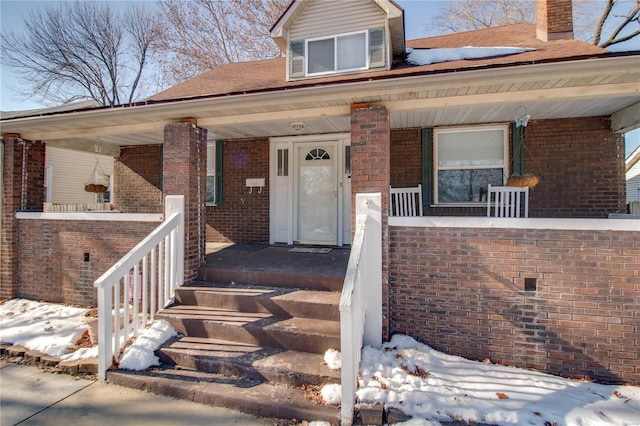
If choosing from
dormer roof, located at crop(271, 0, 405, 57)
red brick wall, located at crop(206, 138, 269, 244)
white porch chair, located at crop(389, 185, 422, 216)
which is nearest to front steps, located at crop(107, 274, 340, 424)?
white porch chair, located at crop(389, 185, 422, 216)

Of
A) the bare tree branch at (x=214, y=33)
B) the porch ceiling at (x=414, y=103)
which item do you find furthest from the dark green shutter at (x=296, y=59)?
the bare tree branch at (x=214, y=33)

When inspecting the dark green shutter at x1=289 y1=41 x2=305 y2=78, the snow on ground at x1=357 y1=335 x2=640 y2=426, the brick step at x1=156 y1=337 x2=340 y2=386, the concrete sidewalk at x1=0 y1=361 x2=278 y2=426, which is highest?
the dark green shutter at x1=289 y1=41 x2=305 y2=78

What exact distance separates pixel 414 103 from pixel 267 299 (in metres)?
2.97

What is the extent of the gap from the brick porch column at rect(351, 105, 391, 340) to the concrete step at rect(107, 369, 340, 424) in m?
1.41

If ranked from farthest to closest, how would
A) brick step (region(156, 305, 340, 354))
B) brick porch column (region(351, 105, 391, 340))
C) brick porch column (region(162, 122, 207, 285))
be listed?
brick porch column (region(162, 122, 207, 285))
brick porch column (region(351, 105, 391, 340))
brick step (region(156, 305, 340, 354))

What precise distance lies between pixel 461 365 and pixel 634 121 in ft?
14.1

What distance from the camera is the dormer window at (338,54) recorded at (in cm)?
553

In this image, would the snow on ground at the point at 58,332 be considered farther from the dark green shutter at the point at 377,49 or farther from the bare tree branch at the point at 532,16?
the bare tree branch at the point at 532,16

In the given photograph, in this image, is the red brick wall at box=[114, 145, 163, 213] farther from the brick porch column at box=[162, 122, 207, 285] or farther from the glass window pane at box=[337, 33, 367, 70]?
the glass window pane at box=[337, 33, 367, 70]

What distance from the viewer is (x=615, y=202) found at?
513 centimetres

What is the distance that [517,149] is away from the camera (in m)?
5.38

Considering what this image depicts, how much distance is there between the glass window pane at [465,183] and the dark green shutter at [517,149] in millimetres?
247

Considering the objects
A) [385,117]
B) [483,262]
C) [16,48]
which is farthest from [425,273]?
[16,48]

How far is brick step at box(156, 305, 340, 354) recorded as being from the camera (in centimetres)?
340
